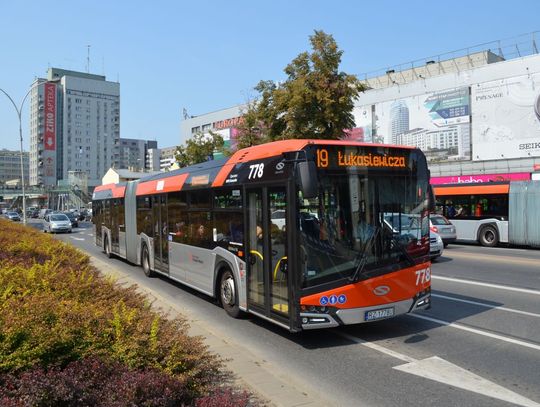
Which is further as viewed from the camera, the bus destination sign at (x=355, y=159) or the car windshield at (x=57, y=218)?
the car windshield at (x=57, y=218)

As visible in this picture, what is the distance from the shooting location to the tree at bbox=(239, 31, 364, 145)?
2359cm

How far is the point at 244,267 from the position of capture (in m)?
8.41

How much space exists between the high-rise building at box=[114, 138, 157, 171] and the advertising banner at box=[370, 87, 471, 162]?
143 metres

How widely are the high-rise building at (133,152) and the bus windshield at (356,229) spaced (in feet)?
576

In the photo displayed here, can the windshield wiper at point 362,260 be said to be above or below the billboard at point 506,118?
below

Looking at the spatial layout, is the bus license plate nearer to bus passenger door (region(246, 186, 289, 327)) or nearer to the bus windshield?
the bus windshield

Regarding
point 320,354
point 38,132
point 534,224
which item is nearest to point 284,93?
point 534,224

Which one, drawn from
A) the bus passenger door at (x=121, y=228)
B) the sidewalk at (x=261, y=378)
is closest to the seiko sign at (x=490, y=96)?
the bus passenger door at (x=121, y=228)

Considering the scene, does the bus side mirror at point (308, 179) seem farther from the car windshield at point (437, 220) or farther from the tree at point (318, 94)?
the tree at point (318, 94)

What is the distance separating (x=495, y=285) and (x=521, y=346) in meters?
5.39

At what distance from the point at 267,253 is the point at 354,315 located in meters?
1.58

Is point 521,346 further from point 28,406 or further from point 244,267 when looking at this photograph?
point 28,406

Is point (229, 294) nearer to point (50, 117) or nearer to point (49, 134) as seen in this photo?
point (50, 117)

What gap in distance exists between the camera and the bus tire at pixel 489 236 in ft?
78.0
